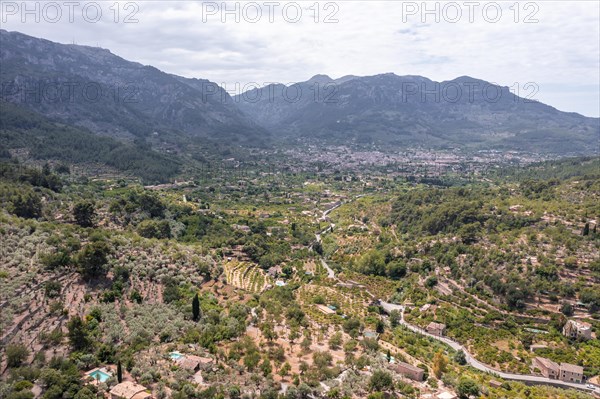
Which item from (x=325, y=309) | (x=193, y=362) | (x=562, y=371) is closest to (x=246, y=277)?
(x=325, y=309)

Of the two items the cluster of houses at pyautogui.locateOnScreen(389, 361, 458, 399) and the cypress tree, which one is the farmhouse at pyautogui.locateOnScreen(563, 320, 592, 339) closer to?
the cypress tree

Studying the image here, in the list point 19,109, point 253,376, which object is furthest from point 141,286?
point 19,109

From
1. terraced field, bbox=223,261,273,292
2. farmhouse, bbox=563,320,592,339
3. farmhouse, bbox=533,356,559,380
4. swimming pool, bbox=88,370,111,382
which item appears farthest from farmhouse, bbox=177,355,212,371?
farmhouse, bbox=563,320,592,339

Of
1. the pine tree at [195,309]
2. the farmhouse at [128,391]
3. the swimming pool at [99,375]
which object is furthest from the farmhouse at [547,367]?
the swimming pool at [99,375]

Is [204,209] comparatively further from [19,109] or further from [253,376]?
[19,109]

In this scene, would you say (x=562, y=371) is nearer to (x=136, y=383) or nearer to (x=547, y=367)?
(x=547, y=367)

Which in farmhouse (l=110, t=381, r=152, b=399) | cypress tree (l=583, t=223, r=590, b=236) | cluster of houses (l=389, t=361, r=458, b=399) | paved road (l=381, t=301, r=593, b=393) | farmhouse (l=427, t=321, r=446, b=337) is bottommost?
paved road (l=381, t=301, r=593, b=393)

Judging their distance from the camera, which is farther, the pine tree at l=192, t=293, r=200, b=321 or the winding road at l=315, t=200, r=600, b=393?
the pine tree at l=192, t=293, r=200, b=321
